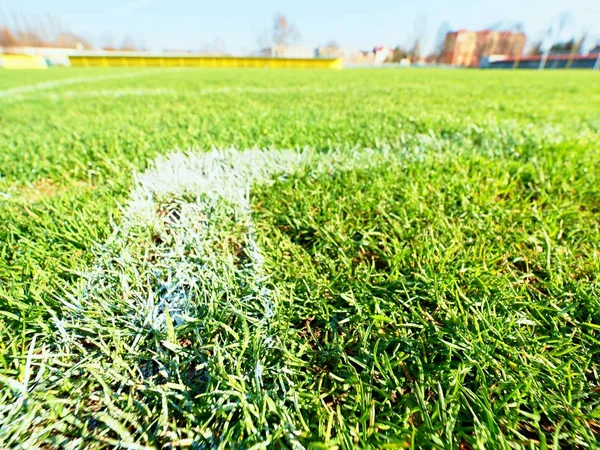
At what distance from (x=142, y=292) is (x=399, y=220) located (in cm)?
91

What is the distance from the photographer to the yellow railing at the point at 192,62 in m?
32.2

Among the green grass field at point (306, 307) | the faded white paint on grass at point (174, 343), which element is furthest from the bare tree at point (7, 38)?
the faded white paint on grass at point (174, 343)

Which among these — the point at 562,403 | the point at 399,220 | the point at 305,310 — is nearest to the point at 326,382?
the point at 305,310

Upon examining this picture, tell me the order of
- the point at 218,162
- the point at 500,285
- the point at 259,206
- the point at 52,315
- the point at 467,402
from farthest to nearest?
the point at 218,162 → the point at 259,206 → the point at 500,285 → the point at 52,315 → the point at 467,402

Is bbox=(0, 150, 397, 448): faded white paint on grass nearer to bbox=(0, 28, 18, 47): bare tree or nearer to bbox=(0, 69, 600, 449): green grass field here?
bbox=(0, 69, 600, 449): green grass field

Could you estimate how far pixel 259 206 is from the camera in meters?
1.32

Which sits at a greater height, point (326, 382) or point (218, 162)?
point (218, 162)

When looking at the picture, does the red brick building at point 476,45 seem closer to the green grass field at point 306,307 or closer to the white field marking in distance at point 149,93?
the white field marking in distance at point 149,93

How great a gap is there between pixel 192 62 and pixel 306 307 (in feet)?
130

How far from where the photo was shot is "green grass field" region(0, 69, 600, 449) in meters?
0.58

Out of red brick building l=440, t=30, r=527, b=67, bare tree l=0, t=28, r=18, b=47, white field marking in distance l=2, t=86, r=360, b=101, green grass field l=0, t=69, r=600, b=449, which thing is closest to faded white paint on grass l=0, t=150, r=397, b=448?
green grass field l=0, t=69, r=600, b=449

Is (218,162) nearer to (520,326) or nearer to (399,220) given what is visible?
(399,220)

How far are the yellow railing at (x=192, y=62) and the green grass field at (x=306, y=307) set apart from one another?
1412 inches

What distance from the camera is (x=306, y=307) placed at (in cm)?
84
